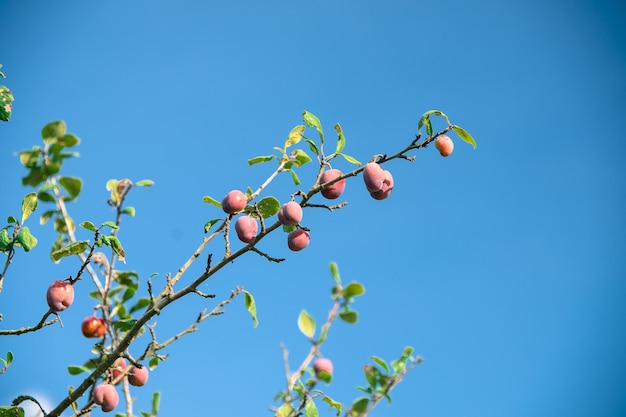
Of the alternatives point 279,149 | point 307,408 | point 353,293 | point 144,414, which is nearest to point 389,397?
point 353,293

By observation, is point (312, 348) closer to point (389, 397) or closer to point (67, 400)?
point (389, 397)

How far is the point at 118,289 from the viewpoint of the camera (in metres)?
2.76

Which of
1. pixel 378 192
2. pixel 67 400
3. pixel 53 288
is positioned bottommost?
pixel 67 400

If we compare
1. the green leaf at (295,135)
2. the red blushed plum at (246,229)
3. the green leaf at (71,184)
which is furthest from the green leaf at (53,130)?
the green leaf at (295,135)

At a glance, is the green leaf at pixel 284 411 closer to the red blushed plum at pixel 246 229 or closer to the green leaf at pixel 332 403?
the green leaf at pixel 332 403

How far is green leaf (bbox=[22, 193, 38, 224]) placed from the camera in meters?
1.92

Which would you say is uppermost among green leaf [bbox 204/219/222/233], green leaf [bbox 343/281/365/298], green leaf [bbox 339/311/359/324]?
green leaf [bbox 343/281/365/298]

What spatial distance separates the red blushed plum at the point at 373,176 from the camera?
205 centimetres

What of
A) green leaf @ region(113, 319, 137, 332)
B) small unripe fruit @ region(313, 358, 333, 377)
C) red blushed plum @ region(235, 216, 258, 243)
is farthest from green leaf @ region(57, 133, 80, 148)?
small unripe fruit @ region(313, 358, 333, 377)

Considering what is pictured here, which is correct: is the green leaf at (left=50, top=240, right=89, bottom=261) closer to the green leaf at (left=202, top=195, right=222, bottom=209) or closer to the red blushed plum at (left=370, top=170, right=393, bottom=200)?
the green leaf at (left=202, top=195, right=222, bottom=209)

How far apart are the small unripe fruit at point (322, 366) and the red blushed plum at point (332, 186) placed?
155 centimetres

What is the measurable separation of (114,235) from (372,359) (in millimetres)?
1954

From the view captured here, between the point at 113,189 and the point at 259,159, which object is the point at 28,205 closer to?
the point at 113,189

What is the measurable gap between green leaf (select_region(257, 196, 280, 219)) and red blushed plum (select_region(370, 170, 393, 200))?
0.39m
